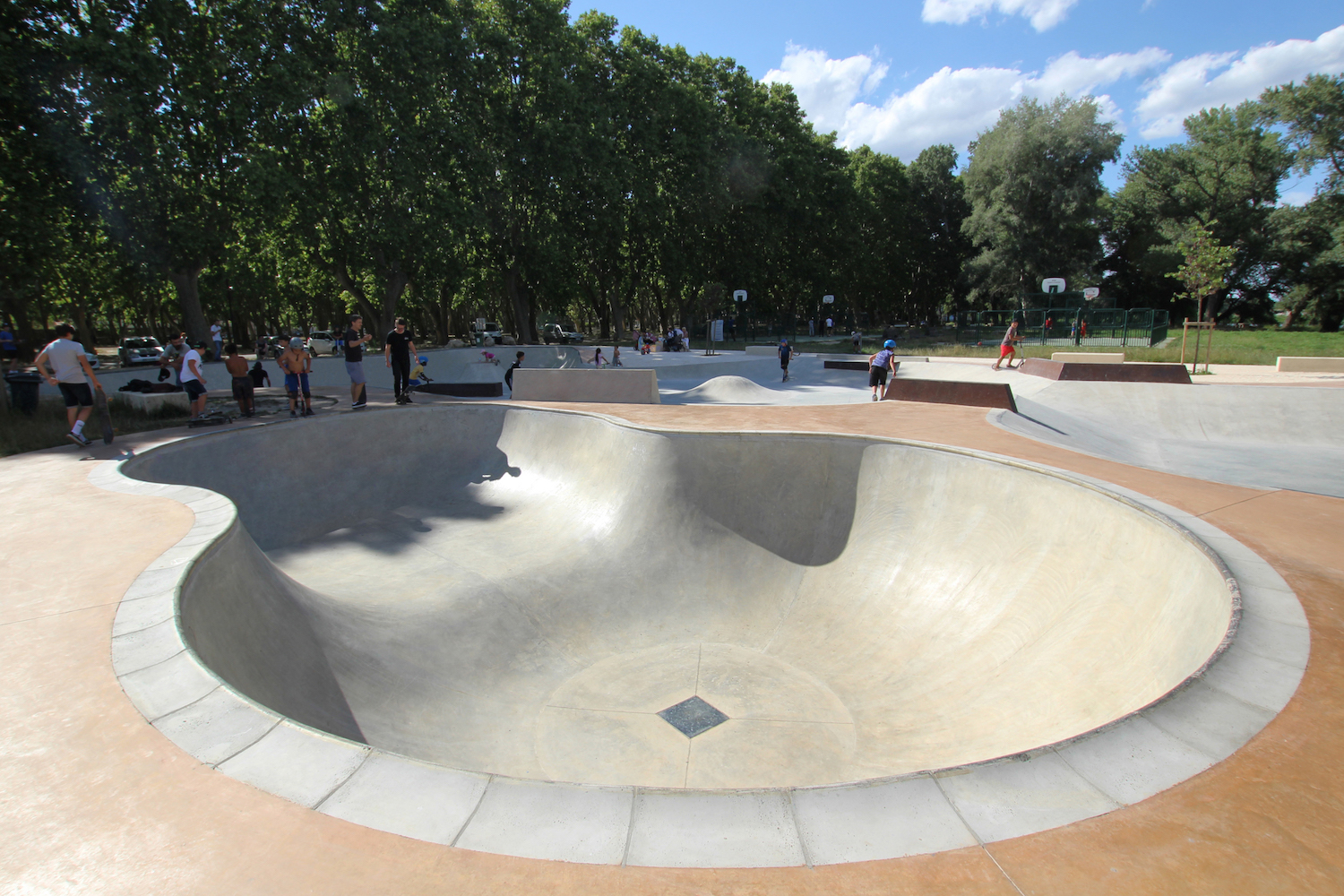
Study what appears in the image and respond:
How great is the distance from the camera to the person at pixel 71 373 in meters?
8.64

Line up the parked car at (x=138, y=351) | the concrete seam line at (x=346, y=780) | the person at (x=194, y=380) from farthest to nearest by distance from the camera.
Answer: the parked car at (x=138, y=351), the person at (x=194, y=380), the concrete seam line at (x=346, y=780)

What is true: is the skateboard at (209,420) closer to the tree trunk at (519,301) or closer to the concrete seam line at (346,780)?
the concrete seam line at (346,780)

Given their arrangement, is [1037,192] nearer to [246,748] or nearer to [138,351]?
[246,748]

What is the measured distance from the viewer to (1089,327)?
92.5 ft

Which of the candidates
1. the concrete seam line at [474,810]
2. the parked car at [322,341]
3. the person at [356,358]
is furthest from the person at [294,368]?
the parked car at [322,341]

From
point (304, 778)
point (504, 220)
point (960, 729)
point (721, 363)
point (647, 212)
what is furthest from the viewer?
point (647, 212)

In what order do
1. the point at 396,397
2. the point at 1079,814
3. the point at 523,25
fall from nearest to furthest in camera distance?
the point at 1079,814 → the point at 396,397 → the point at 523,25

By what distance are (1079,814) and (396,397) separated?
1249 centimetres

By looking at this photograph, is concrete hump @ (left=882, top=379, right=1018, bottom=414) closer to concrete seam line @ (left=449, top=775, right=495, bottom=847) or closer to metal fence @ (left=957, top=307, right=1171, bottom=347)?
concrete seam line @ (left=449, top=775, right=495, bottom=847)

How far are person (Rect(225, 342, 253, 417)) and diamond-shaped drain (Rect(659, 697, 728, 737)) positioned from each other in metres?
10.6

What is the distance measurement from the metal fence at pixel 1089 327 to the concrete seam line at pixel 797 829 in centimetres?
2855

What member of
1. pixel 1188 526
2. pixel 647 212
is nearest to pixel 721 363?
pixel 647 212

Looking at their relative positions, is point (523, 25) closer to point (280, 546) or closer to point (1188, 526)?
point (280, 546)

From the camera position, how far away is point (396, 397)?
12.4 metres
